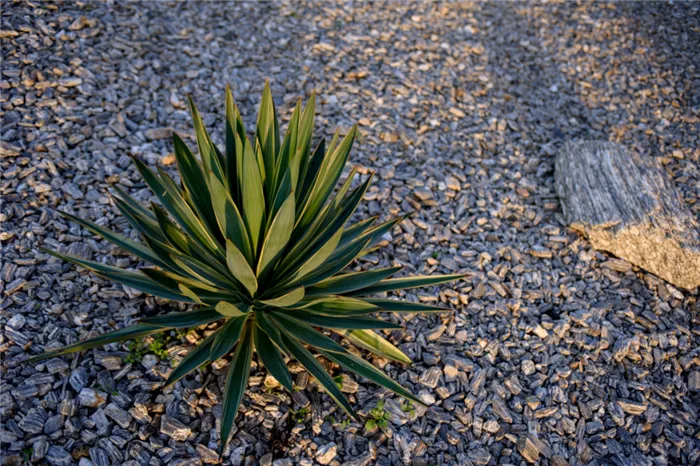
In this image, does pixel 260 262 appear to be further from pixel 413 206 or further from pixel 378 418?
pixel 413 206

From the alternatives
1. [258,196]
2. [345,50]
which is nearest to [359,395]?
[258,196]

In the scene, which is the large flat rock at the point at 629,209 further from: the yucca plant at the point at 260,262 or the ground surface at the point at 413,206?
the yucca plant at the point at 260,262

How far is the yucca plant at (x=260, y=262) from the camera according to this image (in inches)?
92.6

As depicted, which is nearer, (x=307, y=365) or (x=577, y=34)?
(x=307, y=365)

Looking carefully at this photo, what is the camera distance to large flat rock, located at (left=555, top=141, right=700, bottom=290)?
3.50 m

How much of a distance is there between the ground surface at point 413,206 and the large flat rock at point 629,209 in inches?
4.3

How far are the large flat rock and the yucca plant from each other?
4.87ft

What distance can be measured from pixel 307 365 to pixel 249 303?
40 centimetres

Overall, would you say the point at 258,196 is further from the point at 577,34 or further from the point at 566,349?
the point at 577,34

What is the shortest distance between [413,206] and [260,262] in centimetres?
152

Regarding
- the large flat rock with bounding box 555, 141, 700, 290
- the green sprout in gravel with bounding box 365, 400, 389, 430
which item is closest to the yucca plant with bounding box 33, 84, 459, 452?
the green sprout in gravel with bounding box 365, 400, 389, 430

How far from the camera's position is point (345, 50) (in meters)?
4.67

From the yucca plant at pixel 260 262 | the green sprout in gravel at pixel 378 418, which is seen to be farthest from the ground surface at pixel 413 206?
the yucca plant at pixel 260 262

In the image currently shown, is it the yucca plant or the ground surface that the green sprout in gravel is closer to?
the ground surface
